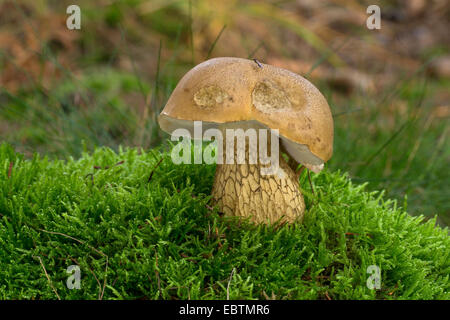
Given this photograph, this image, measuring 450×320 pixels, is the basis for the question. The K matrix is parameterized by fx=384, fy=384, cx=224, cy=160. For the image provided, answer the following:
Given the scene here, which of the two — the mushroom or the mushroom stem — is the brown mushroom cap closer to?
the mushroom

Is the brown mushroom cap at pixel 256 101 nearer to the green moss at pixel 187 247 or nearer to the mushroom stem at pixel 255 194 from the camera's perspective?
the mushroom stem at pixel 255 194

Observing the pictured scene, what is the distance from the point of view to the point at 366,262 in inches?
37.9

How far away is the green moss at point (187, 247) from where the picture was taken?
90 centimetres

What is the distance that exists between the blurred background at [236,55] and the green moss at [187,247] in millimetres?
517

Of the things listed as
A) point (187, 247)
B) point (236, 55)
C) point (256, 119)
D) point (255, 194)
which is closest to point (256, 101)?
point (256, 119)

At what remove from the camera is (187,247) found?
0.99 metres

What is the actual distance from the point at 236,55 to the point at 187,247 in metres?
2.69

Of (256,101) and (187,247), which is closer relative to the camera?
(256,101)

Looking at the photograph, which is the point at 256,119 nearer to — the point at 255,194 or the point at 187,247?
the point at 255,194

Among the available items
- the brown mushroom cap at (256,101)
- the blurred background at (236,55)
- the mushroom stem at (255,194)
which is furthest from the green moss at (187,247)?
the blurred background at (236,55)

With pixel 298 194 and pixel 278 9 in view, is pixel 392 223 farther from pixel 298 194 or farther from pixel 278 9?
pixel 278 9

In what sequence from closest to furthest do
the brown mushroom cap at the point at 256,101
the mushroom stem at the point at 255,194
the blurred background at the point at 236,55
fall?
the brown mushroom cap at the point at 256,101
the mushroom stem at the point at 255,194
the blurred background at the point at 236,55

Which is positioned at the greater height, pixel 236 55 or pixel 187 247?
pixel 236 55

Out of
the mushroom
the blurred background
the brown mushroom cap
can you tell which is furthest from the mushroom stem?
the blurred background
